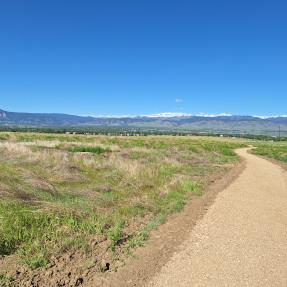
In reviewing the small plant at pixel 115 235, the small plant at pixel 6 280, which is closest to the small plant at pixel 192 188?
the small plant at pixel 115 235

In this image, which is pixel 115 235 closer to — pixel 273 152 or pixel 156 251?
pixel 156 251

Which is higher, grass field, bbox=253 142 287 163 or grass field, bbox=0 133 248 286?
grass field, bbox=0 133 248 286

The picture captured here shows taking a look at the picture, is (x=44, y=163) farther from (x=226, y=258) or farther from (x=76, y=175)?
(x=226, y=258)

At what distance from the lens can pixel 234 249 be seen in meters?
9.67

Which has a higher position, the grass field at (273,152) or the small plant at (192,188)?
the small plant at (192,188)

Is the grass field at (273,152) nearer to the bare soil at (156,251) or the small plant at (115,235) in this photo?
the bare soil at (156,251)

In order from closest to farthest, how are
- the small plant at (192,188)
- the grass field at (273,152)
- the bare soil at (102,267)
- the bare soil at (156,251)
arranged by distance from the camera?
the bare soil at (102,267), the bare soil at (156,251), the small plant at (192,188), the grass field at (273,152)

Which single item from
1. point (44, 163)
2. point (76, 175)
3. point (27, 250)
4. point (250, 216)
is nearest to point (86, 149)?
point (44, 163)

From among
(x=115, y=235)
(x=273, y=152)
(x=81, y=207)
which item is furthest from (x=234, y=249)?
(x=273, y=152)

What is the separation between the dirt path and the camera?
25.9ft

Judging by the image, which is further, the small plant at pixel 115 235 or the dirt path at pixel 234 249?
the small plant at pixel 115 235

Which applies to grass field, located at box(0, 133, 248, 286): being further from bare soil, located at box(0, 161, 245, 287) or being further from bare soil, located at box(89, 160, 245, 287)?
bare soil, located at box(89, 160, 245, 287)

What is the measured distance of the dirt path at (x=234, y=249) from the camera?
25.9ft

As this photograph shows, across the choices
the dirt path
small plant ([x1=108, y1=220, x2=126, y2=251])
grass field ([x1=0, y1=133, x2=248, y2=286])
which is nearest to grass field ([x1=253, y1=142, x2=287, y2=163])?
grass field ([x1=0, y1=133, x2=248, y2=286])
